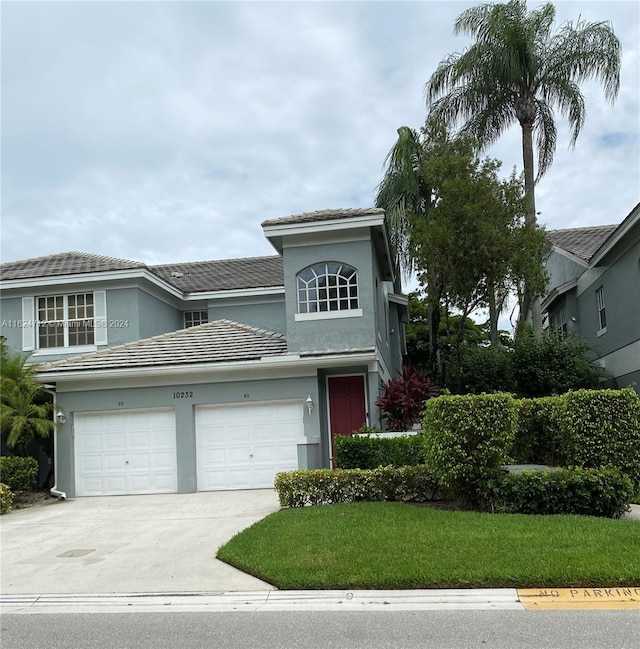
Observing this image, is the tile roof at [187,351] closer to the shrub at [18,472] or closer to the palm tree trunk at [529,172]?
the shrub at [18,472]

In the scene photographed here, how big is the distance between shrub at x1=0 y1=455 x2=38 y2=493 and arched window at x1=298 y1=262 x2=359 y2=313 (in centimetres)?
764

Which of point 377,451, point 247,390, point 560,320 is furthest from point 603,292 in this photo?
point 247,390

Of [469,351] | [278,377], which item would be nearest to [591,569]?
[278,377]

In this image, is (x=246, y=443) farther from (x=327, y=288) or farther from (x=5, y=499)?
(x=5, y=499)

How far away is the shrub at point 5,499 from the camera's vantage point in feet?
46.7

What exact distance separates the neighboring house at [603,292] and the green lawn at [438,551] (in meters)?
9.84

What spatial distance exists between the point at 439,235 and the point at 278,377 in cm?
563

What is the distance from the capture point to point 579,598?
6371mm

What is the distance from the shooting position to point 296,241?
16.5 metres

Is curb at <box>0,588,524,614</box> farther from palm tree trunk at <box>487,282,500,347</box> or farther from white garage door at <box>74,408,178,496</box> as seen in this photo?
palm tree trunk at <box>487,282,500,347</box>

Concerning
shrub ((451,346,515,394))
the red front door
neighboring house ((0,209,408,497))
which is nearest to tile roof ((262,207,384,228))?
neighboring house ((0,209,408,497))

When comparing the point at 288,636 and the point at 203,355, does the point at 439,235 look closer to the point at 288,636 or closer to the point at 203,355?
the point at 203,355

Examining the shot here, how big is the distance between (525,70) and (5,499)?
1978 cm

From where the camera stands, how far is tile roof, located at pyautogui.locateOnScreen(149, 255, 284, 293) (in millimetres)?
22938
